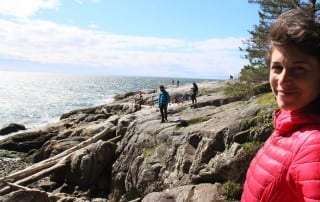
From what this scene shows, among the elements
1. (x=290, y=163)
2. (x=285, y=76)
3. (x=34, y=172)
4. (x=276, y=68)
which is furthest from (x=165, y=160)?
(x=290, y=163)

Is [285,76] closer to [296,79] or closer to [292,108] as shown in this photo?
[296,79]

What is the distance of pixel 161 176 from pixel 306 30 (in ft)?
48.3

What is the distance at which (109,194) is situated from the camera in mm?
19703

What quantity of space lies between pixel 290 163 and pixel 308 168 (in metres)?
0.16

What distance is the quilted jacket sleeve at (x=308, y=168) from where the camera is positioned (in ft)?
6.51

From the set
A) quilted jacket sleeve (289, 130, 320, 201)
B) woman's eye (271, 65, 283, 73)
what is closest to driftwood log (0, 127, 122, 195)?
woman's eye (271, 65, 283, 73)

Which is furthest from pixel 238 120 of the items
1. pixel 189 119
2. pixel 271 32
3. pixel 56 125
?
pixel 56 125

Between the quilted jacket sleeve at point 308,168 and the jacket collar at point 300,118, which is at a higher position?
the jacket collar at point 300,118

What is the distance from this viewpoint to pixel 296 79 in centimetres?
231

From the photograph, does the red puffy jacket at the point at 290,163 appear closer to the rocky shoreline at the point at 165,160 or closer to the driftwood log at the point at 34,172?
the rocky shoreline at the point at 165,160

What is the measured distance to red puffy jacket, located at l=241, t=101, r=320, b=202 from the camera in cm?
202

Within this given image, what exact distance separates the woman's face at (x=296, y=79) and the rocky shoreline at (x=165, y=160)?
1019cm

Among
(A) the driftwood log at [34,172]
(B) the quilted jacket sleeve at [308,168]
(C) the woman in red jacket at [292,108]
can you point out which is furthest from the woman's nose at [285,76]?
(A) the driftwood log at [34,172]

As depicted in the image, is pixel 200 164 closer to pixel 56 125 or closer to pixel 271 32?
pixel 271 32
